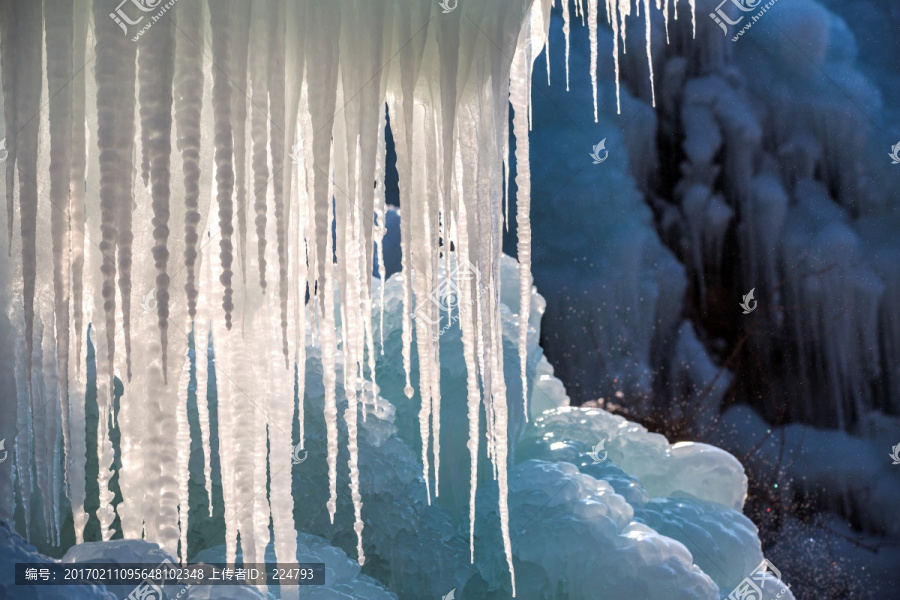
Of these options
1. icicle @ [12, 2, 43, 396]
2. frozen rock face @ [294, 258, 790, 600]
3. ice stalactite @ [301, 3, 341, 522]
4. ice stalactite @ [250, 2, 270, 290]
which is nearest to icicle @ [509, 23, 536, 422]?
ice stalactite @ [301, 3, 341, 522]

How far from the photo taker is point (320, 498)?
8.14ft

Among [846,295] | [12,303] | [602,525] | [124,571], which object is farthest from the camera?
[846,295]

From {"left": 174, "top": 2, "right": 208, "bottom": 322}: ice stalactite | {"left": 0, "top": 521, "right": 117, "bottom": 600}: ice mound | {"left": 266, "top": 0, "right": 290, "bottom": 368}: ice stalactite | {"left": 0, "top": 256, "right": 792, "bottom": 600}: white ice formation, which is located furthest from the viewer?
{"left": 0, "top": 256, "right": 792, "bottom": 600}: white ice formation

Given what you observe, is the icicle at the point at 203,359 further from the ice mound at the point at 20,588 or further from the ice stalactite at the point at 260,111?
the ice mound at the point at 20,588

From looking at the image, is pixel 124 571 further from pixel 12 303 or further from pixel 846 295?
pixel 846 295

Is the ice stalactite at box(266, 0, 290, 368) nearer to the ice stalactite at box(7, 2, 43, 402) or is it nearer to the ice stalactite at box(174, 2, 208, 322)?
the ice stalactite at box(174, 2, 208, 322)

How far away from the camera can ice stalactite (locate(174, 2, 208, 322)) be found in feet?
3.55

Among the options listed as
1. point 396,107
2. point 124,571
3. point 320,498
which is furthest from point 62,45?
point 320,498

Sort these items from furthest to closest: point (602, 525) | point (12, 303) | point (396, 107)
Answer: point (602, 525), point (396, 107), point (12, 303)

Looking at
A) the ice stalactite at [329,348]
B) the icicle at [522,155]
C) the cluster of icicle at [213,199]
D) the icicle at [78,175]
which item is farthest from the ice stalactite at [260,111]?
the icicle at [522,155]

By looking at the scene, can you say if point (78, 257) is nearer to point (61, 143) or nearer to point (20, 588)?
point (61, 143)

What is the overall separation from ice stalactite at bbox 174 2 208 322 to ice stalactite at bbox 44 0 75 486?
0.17 m

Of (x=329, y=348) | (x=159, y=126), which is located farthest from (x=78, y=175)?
(x=329, y=348)

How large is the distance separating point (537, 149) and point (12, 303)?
232 inches
